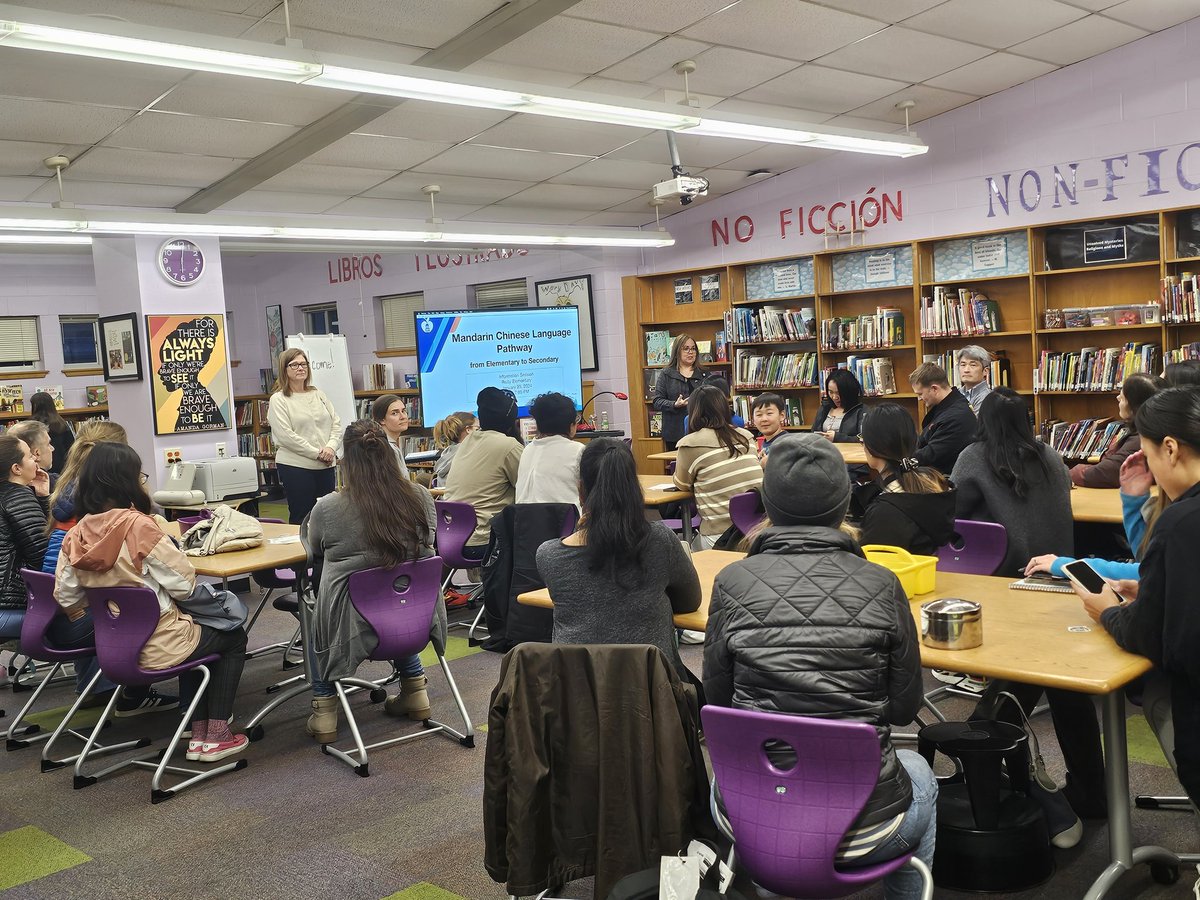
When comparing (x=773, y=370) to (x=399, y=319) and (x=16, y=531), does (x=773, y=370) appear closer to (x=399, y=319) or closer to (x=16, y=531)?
(x=399, y=319)

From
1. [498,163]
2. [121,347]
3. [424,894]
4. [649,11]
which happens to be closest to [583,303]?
[498,163]

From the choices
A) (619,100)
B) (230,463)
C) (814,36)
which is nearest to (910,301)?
(814,36)

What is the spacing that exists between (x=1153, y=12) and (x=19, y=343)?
10.8 metres

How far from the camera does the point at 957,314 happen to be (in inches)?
303

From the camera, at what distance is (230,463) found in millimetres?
7613

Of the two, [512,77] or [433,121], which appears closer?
[512,77]

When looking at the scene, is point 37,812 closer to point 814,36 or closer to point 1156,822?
point 1156,822

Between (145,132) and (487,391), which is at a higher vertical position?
(145,132)

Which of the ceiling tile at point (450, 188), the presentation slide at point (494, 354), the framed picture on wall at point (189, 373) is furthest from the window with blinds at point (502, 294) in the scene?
the framed picture on wall at point (189, 373)

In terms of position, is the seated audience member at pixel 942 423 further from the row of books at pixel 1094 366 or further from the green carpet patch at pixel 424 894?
the green carpet patch at pixel 424 894

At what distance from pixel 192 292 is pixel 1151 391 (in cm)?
644

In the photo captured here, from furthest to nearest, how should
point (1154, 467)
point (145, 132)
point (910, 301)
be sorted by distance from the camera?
point (910, 301) < point (145, 132) < point (1154, 467)

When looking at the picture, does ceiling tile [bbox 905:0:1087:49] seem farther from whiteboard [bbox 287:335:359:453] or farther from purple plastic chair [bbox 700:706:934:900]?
whiteboard [bbox 287:335:359:453]

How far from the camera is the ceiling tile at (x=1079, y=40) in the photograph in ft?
20.1
